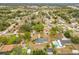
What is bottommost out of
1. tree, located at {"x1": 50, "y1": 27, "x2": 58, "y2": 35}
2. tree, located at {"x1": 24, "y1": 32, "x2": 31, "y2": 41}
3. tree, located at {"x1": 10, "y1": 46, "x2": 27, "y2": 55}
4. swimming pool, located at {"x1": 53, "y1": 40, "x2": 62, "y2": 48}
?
tree, located at {"x1": 10, "y1": 46, "x2": 27, "y2": 55}

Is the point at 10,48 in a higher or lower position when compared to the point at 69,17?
lower

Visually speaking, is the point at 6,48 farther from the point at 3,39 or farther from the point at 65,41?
the point at 65,41

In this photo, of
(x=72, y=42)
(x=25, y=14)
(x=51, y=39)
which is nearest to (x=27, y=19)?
(x=25, y=14)

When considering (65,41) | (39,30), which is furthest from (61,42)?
(39,30)

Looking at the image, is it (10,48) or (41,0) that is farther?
(41,0)

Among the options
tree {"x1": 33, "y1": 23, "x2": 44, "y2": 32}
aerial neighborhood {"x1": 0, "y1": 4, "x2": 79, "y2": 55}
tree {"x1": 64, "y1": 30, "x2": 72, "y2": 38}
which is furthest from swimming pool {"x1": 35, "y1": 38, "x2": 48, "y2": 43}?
tree {"x1": 64, "y1": 30, "x2": 72, "y2": 38}

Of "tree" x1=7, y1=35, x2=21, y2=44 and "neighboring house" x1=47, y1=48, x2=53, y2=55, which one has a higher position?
"tree" x1=7, y1=35, x2=21, y2=44

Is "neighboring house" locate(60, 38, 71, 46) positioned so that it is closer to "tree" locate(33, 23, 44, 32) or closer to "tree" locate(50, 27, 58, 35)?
"tree" locate(50, 27, 58, 35)

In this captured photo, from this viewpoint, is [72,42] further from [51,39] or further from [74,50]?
[51,39]

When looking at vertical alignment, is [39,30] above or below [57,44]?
above
